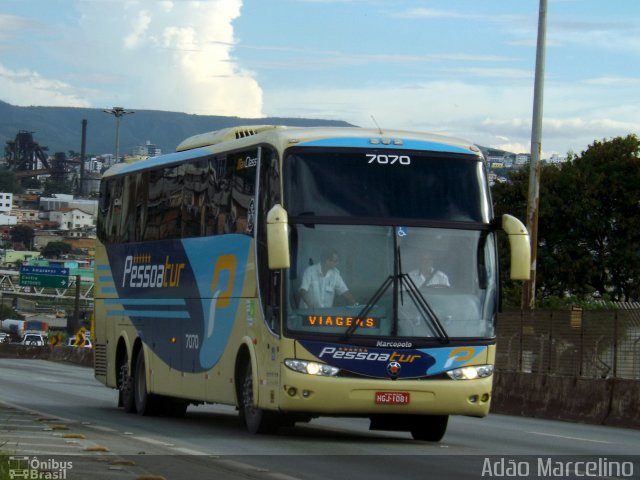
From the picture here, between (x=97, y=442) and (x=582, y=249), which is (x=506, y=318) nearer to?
(x=97, y=442)

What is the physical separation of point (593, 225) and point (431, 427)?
40.3m

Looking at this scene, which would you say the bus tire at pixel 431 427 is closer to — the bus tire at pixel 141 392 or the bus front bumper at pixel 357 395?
the bus front bumper at pixel 357 395

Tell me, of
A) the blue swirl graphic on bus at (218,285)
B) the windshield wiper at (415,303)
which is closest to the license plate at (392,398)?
the windshield wiper at (415,303)

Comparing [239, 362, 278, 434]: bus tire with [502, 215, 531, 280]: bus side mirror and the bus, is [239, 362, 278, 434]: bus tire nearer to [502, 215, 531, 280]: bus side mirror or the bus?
the bus

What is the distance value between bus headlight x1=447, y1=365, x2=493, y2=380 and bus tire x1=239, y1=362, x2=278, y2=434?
89.7 inches

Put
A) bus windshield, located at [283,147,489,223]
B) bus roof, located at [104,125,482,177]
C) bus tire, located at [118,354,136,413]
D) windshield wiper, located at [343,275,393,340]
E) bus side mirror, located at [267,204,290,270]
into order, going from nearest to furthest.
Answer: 1. bus side mirror, located at [267,204,290,270]
2. windshield wiper, located at [343,275,393,340]
3. bus windshield, located at [283,147,489,223]
4. bus roof, located at [104,125,482,177]
5. bus tire, located at [118,354,136,413]

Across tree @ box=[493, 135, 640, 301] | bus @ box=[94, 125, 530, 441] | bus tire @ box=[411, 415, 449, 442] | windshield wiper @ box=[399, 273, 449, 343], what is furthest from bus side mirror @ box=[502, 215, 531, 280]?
tree @ box=[493, 135, 640, 301]

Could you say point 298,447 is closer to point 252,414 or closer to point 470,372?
point 252,414

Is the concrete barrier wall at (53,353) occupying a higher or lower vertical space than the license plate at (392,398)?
lower

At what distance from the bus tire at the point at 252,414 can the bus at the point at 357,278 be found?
0.08 ft

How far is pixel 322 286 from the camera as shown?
53.7ft

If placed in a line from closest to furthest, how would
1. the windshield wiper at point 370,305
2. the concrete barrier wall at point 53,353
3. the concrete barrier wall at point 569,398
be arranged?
the windshield wiper at point 370,305 → the concrete barrier wall at point 569,398 → the concrete barrier wall at point 53,353

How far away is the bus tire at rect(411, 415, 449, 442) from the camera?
1788 cm

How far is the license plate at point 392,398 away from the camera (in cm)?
1623
